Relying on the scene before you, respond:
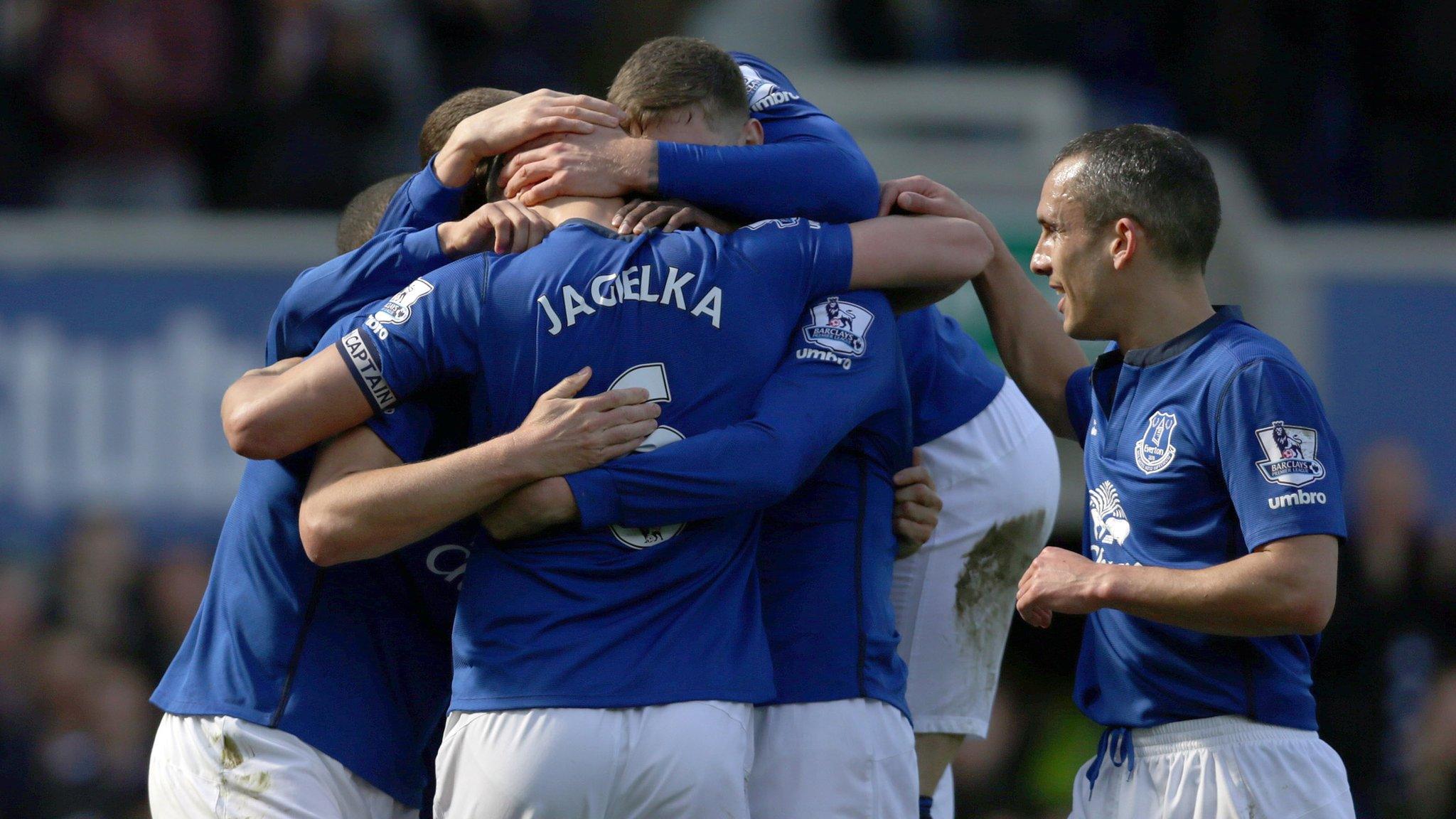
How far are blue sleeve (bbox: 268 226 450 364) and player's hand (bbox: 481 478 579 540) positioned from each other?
589 millimetres

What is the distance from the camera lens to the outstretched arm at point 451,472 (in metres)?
3.18

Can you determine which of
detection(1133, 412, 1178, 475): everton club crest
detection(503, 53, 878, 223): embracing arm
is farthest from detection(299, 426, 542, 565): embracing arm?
detection(1133, 412, 1178, 475): everton club crest

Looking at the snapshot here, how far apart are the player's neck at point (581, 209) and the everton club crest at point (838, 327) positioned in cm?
46

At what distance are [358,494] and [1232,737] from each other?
1764mm

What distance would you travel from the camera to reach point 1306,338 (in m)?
8.86

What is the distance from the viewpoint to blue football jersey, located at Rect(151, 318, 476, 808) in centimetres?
357

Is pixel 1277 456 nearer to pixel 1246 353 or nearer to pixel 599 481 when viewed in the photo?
pixel 1246 353

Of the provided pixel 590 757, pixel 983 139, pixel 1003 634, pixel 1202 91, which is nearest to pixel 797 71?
pixel 983 139

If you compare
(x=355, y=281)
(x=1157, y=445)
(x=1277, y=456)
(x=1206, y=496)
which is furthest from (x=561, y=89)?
(x=1277, y=456)

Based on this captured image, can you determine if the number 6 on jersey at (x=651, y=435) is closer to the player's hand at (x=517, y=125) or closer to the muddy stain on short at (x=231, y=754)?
the player's hand at (x=517, y=125)

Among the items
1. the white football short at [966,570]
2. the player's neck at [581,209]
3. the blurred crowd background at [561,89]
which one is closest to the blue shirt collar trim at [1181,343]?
the white football short at [966,570]

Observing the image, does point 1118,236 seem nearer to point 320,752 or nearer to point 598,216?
point 598,216

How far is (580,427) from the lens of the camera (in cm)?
319

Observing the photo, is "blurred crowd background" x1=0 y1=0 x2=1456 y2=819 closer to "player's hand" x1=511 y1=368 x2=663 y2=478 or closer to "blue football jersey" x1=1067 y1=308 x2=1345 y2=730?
"blue football jersey" x1=1067 y1=308 x2=1345 y2=730
